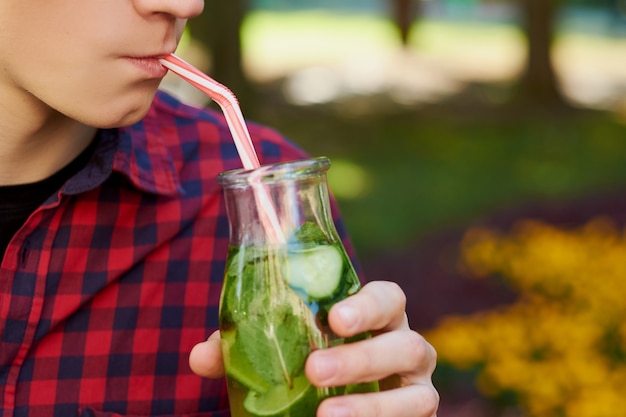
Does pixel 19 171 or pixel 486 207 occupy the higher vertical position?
pixel 19 171

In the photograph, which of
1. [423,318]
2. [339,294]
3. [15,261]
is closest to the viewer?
[339,294]

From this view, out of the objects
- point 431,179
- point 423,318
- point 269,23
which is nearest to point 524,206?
point 431,179

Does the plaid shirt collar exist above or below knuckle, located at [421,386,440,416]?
above

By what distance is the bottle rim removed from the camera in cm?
133

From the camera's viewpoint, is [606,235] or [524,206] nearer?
[606,235]

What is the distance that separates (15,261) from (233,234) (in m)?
0.58

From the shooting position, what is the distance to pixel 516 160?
27.7 ft

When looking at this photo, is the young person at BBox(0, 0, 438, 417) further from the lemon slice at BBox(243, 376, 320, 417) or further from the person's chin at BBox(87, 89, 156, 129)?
the lemon slice at BBox(243, 376, 320, 417)

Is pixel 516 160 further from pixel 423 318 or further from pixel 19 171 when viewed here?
pixel 19 171

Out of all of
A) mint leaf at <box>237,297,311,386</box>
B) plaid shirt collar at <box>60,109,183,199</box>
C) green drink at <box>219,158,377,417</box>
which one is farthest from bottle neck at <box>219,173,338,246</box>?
plaid shirt collar at <box>60,109,183,199</box>

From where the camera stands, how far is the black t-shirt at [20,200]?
1.83 m

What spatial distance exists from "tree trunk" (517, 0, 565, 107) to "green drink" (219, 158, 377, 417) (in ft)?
32.3

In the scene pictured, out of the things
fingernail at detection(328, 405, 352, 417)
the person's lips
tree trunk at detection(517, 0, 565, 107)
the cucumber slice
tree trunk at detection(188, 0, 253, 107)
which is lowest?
tree trunk at detection(517, 0, 565, 107)

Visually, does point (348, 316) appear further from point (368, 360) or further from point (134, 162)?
point (134, 162)
